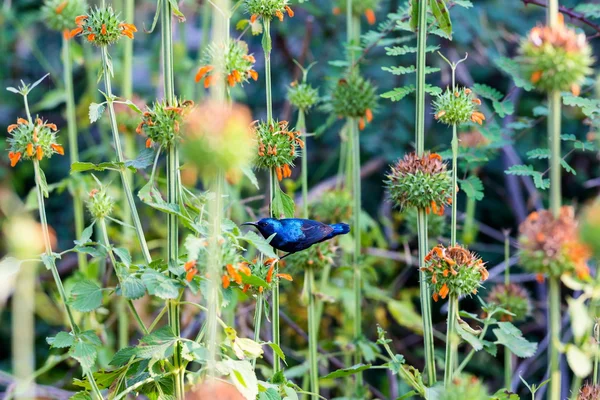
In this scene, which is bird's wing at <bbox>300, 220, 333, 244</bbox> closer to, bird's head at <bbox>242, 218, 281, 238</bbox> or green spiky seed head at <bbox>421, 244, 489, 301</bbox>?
bird's head at <bbox>242, 218, 281, 238</bbox>

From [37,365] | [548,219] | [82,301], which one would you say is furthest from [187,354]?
[37,365]

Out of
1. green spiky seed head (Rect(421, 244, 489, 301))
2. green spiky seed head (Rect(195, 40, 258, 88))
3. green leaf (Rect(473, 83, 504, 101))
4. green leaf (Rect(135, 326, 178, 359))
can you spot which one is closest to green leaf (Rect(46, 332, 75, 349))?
green leaf (Rect(135, 326, 178, 359))

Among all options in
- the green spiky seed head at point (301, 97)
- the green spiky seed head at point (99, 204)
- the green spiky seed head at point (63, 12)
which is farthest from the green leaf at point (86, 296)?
the green spiky seed head at point (63, 12)

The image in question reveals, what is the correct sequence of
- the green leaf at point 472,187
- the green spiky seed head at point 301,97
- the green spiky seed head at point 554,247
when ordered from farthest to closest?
the green spiky seed head at point 301,97 < the green leaf at point 472,187 < the green spiky seed head at point 554,247

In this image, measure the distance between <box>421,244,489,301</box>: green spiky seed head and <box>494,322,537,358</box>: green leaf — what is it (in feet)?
0.45

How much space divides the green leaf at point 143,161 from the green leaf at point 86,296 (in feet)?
0.85

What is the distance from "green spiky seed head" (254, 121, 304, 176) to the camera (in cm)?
159

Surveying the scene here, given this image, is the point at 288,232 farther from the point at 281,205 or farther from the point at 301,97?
the point at 301,97

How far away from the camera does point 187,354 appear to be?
143 cm

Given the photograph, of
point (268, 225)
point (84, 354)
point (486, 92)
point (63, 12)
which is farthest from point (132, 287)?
point (63, 12)

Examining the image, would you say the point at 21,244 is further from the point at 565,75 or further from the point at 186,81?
the point at 186,81

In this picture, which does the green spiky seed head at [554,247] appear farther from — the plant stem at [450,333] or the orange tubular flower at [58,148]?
the orange tubular flower at [58,148]

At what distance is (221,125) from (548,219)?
1.81 feet

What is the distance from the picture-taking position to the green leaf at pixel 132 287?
4.58 ft
